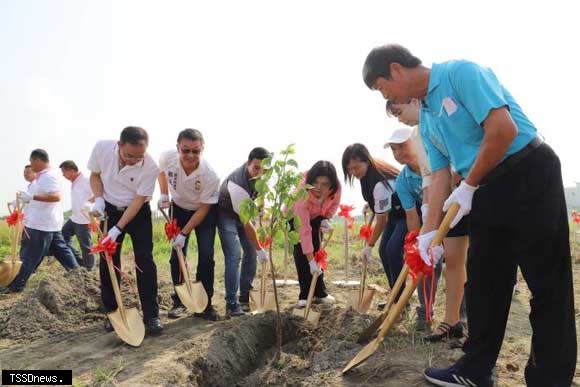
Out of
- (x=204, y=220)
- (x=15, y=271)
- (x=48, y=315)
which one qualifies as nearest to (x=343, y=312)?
(x=204, y=220)

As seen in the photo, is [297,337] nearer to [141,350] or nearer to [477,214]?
[141,350]

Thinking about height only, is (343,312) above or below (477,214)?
below

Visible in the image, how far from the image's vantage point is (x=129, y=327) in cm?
355

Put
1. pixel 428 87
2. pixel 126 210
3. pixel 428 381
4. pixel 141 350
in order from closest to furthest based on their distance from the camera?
1. pixel 428 87
2. pixel 428 381
3. pixel 141 350
4. pixel 126 210

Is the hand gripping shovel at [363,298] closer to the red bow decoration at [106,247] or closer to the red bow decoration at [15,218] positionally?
the red bow decoration at [106,247]

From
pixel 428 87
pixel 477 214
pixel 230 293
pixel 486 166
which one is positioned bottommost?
pixel 230 293

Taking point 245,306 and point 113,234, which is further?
point 245,306

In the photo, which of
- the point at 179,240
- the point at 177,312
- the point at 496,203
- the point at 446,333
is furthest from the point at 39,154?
the point at 496,203

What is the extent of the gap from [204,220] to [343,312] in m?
1.54

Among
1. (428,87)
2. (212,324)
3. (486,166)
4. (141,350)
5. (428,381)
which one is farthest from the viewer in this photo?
(212,324)

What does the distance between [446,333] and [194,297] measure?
2281 millimetres

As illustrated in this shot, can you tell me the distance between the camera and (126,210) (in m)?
3.76

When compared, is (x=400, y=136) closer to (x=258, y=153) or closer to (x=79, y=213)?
(x=258, y=153)

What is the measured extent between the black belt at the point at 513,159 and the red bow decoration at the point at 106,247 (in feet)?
9.07
